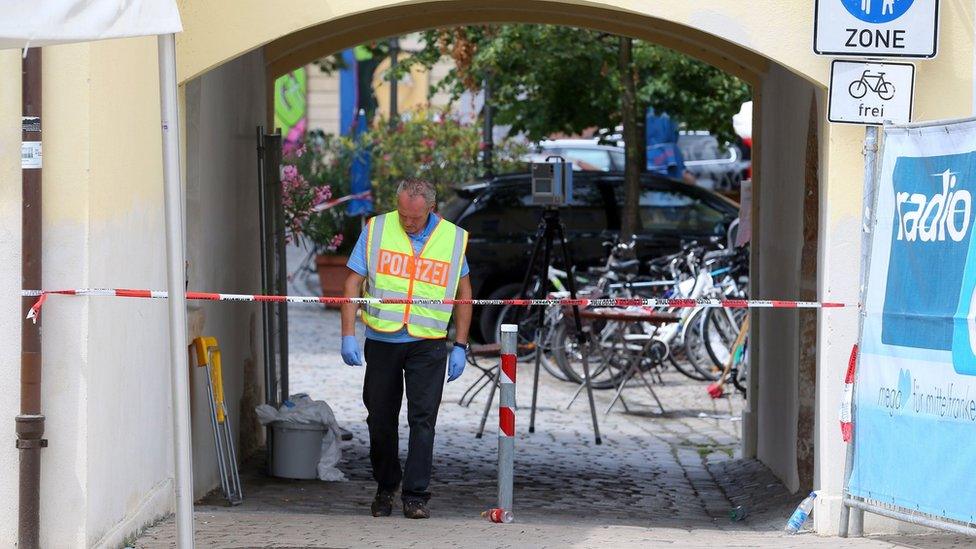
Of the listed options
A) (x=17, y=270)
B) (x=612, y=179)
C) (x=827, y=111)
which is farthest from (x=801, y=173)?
(x=612, y=179)

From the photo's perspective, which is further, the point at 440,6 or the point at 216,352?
the point at 440,6

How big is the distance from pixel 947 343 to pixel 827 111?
4.28 feet

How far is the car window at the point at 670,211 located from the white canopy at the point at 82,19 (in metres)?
11.1

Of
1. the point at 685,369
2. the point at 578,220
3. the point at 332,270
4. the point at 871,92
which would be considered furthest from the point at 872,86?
the point at 332,270

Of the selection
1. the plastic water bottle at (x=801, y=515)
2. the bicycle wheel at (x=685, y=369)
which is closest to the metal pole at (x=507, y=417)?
the plastic water bottle at (x=801, y=515)

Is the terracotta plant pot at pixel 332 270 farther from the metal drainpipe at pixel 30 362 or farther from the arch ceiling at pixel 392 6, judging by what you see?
the metal drainpipe at pixel 30 362

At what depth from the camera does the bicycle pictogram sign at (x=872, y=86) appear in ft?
22.1

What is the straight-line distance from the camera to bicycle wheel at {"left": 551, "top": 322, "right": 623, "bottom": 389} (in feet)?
42.8

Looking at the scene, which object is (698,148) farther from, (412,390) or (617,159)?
(412,390)

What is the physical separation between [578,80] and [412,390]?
32.8 ft

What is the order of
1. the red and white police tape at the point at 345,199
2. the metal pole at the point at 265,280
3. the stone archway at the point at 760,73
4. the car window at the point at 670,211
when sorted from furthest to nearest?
the red and white police tape at the point at 345,199 → the car window at the point at 670,211 → the metal pole at the point at 265,280 → the stone archway at the point at 760,73

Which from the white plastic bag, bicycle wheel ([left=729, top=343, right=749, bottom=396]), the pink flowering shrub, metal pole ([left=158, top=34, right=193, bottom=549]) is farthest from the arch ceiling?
bicycle wheel ([left=729, top=343, right=749, bottom=396])

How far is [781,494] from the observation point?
8.83 meters

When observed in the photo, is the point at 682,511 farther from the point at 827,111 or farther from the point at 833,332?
the point at 827,111
